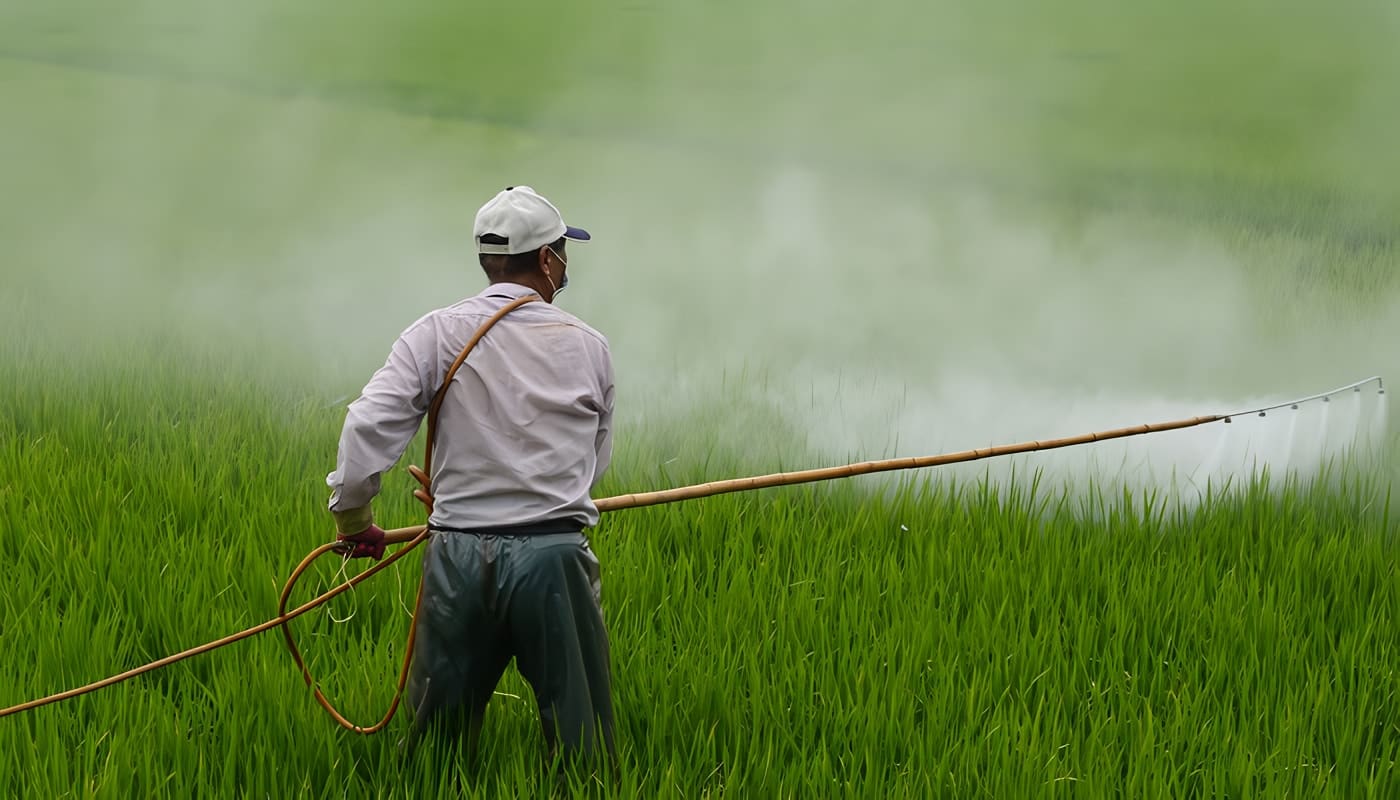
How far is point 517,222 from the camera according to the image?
260 centimetres

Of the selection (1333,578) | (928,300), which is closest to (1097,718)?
(1333,578)

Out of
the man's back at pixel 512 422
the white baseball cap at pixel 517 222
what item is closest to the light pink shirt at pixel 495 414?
the man's back at pixel 512 422

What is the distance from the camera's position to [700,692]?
3057 mm

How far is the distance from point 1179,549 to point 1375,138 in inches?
154

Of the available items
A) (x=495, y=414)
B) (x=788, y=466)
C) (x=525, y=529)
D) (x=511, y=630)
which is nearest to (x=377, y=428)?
(x=495, y=414)

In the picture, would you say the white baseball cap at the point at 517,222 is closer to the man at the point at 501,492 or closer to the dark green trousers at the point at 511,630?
the man at the point at 501,492

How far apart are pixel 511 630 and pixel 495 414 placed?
0.45 metres

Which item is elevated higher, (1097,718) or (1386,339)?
(1386,339)

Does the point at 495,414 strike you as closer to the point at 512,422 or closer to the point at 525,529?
the point at 512,422

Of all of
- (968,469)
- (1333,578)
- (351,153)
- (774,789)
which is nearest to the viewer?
(774,789)

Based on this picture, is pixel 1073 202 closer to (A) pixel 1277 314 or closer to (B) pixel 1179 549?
(A) pixel 1277 314

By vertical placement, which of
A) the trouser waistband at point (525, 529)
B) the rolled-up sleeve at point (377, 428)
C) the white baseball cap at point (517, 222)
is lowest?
the trouser waistband at point (525, 529)

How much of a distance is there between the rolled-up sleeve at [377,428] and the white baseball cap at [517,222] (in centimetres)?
25

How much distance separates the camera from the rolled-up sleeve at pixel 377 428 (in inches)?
95.3
